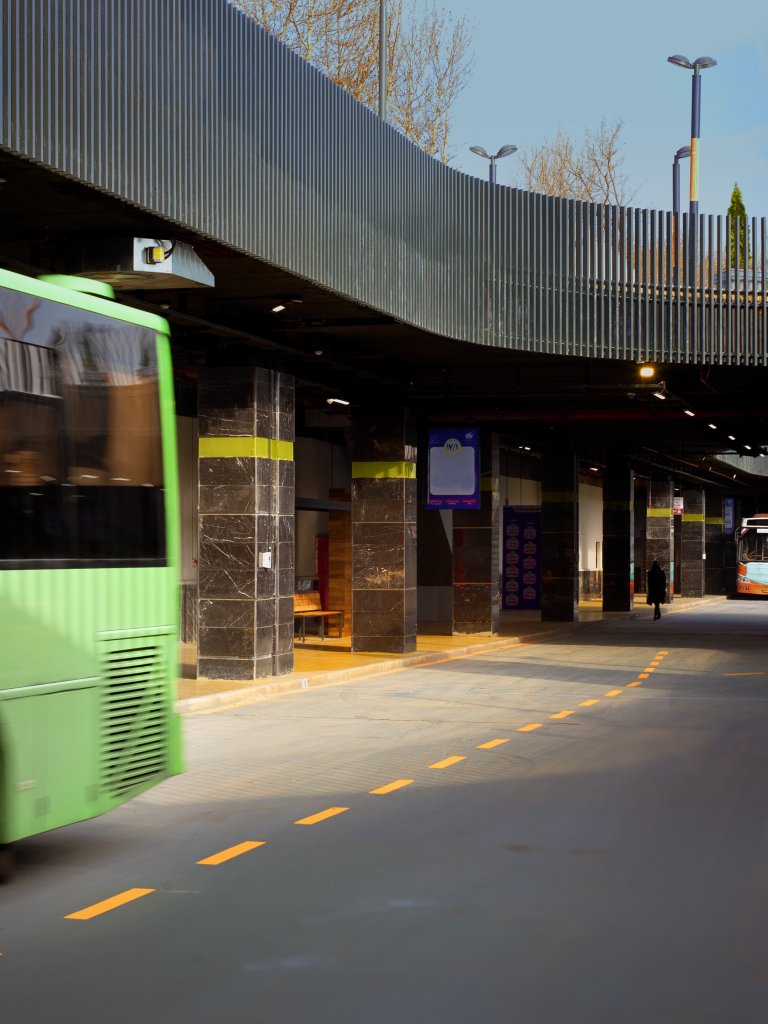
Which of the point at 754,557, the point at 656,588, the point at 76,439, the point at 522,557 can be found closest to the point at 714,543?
the point at 754,557

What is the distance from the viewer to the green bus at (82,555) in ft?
25.8

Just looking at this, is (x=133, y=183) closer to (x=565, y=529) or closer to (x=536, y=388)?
(x=536, y=388)

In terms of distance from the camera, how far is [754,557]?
66750 mm

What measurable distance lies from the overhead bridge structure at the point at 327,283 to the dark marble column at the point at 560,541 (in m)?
3.81

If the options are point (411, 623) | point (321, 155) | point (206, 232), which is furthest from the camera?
point (411, 623)

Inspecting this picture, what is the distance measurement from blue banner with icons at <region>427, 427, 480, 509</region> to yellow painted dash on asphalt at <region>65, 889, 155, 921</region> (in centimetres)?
2149

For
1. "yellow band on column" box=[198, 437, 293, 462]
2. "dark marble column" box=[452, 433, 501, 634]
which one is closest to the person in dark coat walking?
"dark marble column" box=[452, 433, 501, 634]

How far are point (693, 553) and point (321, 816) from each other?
57.0 m

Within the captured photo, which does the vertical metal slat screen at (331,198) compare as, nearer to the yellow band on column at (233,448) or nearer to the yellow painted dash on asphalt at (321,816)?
the yellow band on column at (233,448)

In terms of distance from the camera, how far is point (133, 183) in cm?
1312

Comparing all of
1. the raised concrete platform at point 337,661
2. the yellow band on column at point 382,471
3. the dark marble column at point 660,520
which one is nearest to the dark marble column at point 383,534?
the yellow band on column at point 382,471

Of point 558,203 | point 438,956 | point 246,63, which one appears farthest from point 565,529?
point 438,956

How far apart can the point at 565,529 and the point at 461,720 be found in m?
24.0

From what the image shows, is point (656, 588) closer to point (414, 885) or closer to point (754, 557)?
point (754, 557)
